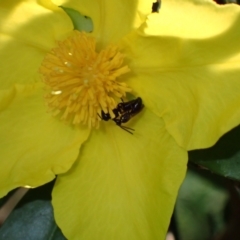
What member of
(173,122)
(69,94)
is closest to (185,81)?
(173,122)

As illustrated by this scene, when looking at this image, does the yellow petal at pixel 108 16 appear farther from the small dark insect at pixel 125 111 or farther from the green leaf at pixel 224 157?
the green leaf at pixel 224 157

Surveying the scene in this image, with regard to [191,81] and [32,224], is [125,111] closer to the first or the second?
[191,81]

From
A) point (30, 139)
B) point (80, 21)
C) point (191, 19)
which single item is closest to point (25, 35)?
point (80, 21)

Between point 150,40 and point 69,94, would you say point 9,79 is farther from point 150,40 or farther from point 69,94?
point 150,40

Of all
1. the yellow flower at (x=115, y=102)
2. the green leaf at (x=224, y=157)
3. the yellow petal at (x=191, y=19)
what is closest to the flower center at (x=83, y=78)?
the yellow flower at (x=115, y=102)

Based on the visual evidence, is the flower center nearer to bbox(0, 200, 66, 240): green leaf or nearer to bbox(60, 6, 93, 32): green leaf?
bbox(60, 6, 93, 32): green leaf

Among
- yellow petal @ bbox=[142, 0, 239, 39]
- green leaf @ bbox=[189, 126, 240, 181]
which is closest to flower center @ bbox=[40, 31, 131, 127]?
yellow petal @ bbox=[142, 0, 239, 39]
